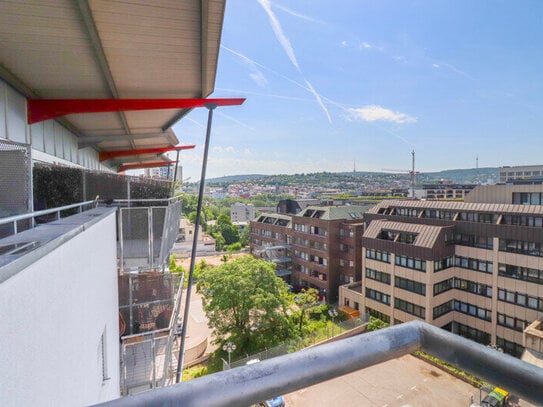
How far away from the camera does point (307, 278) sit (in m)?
34.9

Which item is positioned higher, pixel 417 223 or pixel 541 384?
pixel 541 384

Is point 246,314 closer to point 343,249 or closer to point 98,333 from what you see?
point 343,249

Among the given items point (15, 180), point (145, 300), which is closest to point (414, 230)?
point (145, 300)

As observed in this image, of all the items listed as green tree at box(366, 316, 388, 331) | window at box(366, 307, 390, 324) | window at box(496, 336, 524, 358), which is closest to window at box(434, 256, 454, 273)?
window at box(496, 336, 524, 358)

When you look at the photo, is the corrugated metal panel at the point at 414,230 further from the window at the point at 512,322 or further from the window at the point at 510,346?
the window at the point at 510,346

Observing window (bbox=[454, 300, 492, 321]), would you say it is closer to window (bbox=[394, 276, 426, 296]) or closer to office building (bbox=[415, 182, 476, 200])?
window (bbox=[394, 276, 426, 296])

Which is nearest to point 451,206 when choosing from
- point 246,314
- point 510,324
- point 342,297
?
point 510,324

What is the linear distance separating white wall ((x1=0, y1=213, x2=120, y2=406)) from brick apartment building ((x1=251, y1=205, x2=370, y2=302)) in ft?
95.0

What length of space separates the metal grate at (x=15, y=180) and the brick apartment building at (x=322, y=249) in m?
28.7

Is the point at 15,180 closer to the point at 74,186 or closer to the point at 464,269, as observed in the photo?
the point at 74,186

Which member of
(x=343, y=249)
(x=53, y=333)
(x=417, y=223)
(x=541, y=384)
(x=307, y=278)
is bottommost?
(x=307, y=278)

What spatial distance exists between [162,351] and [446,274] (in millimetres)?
19741

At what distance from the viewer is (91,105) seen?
7.39 meters

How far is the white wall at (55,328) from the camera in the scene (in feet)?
5.89
